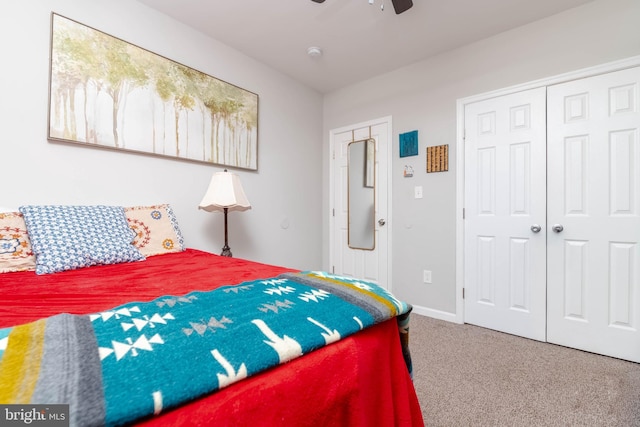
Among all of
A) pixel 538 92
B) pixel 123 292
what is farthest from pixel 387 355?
pixel 538 92

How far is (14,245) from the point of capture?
4.64 ft

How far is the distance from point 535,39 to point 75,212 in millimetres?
3483

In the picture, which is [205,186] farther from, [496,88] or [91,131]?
[496,88]

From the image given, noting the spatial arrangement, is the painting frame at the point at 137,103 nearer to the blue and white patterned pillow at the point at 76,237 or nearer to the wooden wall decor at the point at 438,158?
the blue and white patterned pillow at the point at 76,237

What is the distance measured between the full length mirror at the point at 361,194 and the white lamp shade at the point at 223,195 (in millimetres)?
1500

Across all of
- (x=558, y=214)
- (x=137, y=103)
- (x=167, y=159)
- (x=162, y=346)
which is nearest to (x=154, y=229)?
(x=167, y=159)

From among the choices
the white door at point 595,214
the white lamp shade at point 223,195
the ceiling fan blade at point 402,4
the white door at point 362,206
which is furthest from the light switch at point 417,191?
the white lamp shade at point 223,195

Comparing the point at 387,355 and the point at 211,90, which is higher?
the point at 211,90

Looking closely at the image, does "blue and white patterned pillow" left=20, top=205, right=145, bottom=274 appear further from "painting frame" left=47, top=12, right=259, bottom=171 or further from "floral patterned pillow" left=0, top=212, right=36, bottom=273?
"painting frame" left=47, top=12, right=259, bottom=171

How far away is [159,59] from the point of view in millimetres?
2211

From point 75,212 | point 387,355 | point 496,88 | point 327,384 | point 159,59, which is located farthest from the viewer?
point 496,88

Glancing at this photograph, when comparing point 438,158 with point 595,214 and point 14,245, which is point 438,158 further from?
point 14,245

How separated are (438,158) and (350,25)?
141 centimetres

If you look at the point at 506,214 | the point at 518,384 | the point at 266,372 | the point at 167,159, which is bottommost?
the point at 518,384
